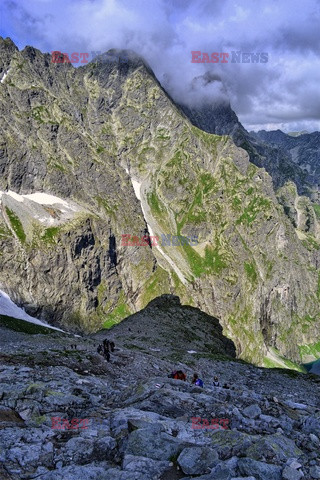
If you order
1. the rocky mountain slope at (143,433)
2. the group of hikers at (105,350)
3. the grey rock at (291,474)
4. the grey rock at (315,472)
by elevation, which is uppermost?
the grey rock at (291,474)

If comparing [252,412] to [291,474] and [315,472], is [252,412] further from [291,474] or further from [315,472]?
[291,474]

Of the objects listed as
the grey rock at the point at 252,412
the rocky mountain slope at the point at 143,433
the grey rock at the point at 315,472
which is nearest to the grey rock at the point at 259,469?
the rocky mountain slope at the point at 143,433

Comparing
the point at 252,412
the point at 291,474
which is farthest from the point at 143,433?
the point at 252,412

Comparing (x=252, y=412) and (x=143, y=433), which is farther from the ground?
(x=143, y=433)

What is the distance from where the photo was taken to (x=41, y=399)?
1856 centimetres

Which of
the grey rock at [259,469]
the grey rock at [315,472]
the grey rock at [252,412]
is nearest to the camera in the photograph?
the grey rock at [259,469]

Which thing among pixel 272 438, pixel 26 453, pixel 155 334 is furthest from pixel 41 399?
pixel 155 334

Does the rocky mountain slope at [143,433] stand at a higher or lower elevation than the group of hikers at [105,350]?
higher

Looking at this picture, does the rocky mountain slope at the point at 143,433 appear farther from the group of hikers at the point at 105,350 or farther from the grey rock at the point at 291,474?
the group of hikers at the point at 105,350

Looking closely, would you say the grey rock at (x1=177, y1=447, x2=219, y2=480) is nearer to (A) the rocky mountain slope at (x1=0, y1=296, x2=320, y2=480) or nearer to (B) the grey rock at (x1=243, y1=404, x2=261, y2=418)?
(A) the rocky mountain slope at (x1=0, y1=296, x2=320, y2=480)

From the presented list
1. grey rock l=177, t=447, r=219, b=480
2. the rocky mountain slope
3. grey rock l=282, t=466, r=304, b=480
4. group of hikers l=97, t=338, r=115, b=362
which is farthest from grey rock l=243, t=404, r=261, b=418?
group of hikers l=97, t=338, r=115, b=362

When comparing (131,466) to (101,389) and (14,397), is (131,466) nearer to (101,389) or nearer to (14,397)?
(14,397)

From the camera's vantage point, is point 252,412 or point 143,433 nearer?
point 143,433

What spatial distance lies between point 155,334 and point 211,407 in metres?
67.5
